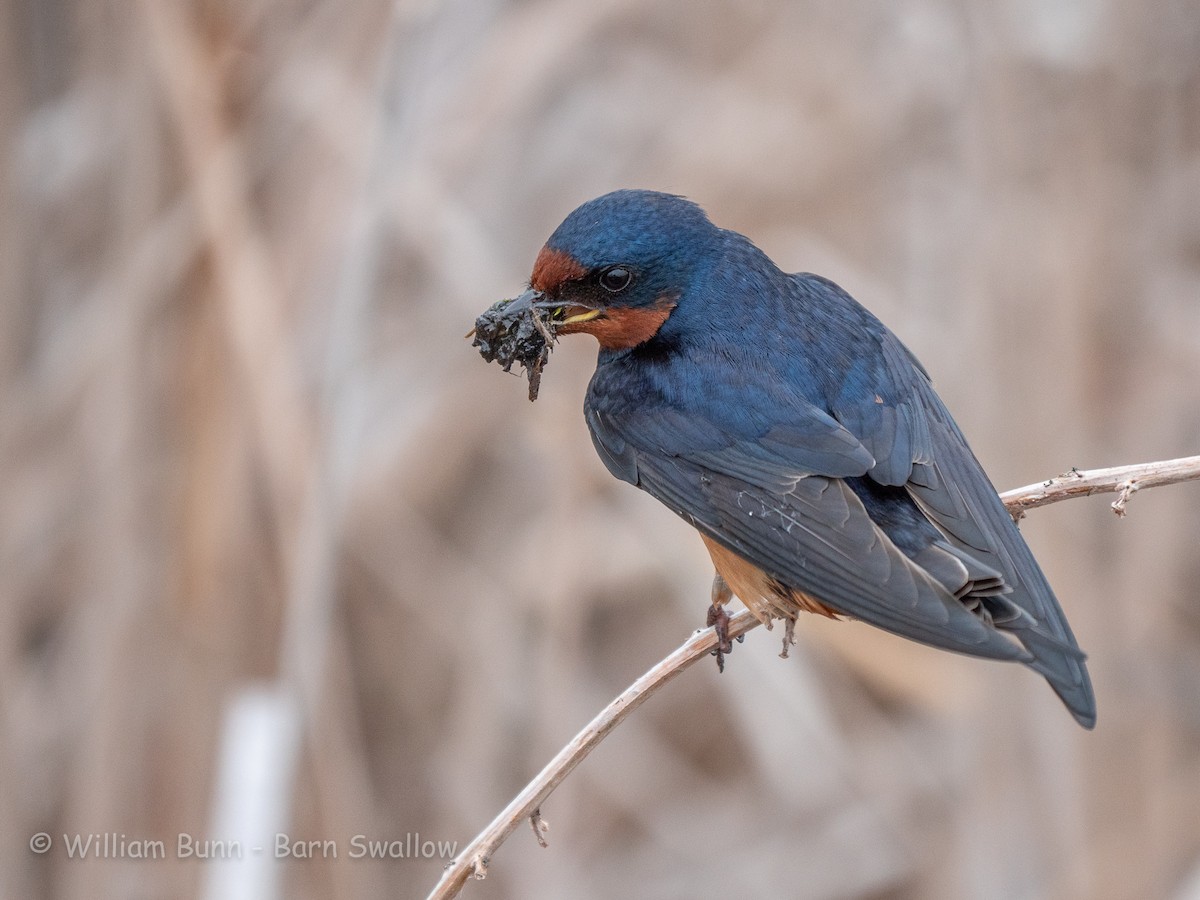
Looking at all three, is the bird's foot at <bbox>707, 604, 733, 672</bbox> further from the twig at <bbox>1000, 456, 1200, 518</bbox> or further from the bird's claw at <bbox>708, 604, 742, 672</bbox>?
the twig at <bbox>1000, 456, 1200, 518</bbox>

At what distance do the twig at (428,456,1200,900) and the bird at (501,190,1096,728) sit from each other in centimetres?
9

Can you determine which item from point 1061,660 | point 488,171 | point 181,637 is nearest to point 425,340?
point 488,171

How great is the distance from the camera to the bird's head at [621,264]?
58.8 inches

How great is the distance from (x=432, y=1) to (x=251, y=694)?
0.98 m

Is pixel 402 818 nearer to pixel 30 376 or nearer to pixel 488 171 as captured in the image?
pixel 30 376

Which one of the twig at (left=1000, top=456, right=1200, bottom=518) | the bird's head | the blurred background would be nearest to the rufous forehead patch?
the bird's head

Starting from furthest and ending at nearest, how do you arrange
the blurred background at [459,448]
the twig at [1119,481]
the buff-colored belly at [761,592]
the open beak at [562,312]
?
1. the blurred background at [459,448]
2. the open beak at [562,312]
3. the buff-colored belly at [761,592]
4. the twig at [1119,481]

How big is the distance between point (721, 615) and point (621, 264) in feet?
1.40

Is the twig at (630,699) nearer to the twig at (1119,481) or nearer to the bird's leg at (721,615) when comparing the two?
the twig at (1119,481)

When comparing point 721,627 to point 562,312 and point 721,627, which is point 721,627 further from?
point 562,312

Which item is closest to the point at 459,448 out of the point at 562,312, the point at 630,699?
the point at 562,312

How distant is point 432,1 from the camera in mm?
1752

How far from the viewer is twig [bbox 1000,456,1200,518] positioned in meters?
1.23

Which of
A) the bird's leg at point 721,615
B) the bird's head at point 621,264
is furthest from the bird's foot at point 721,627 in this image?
the bird's head at point 621,264
